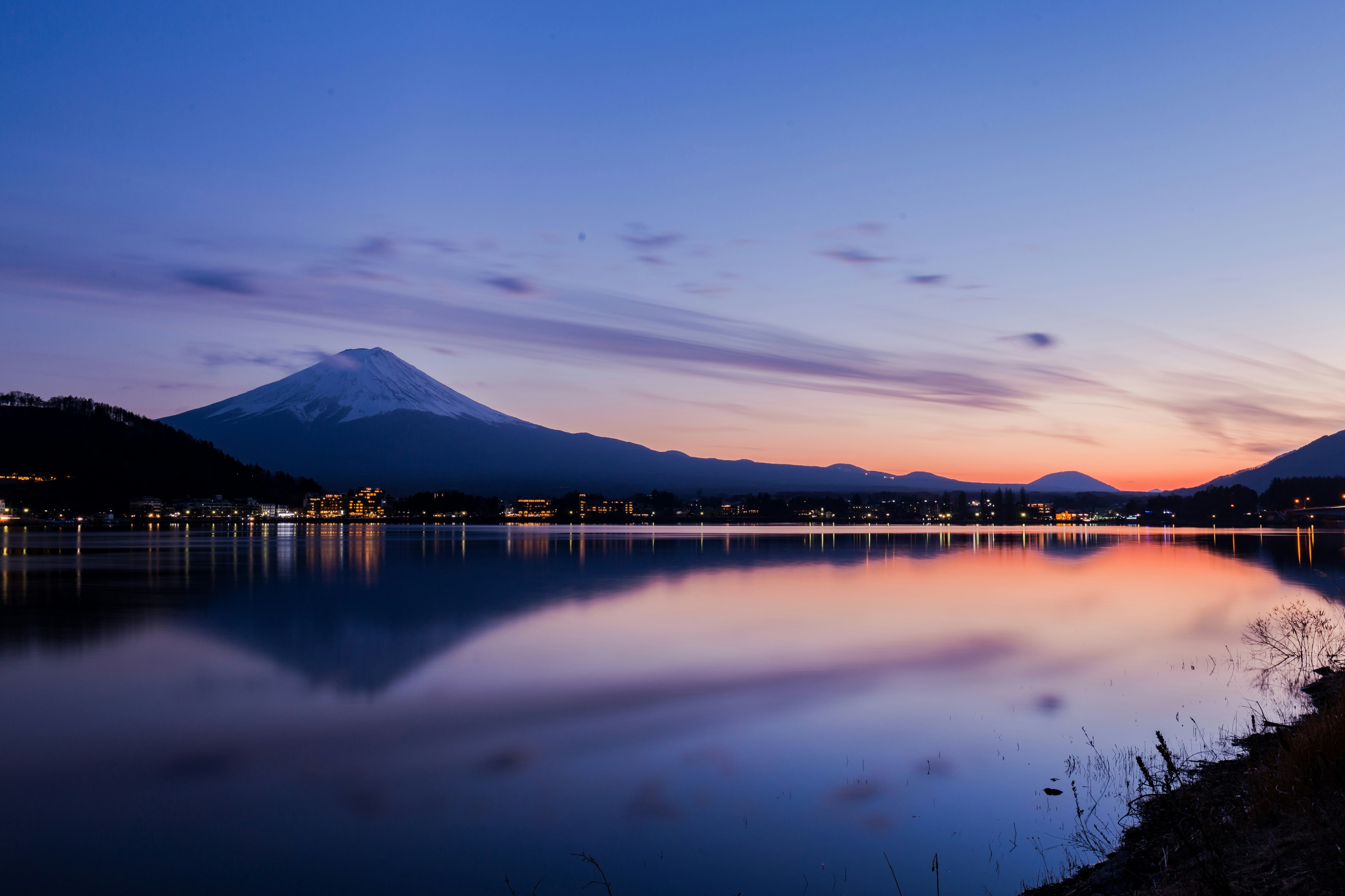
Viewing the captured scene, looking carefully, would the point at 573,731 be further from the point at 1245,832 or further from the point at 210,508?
the point at 210,508

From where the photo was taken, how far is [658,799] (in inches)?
336

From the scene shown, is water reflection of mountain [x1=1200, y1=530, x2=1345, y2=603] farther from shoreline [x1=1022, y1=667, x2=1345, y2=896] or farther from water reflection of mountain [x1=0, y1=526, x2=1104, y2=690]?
shoreline [x1=1022, y1=667, x2=1345, y2=896]

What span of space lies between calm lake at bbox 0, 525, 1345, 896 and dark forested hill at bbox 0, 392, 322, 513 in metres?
141

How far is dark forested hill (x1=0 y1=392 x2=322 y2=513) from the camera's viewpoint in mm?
142500

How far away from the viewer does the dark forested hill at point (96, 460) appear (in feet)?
468

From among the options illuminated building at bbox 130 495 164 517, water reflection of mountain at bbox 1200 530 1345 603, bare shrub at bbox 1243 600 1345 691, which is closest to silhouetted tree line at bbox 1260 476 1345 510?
water reflection of mountain at bbox 1200 530 1345 603

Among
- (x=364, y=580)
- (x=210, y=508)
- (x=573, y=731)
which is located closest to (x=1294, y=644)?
(x=573, y=731)

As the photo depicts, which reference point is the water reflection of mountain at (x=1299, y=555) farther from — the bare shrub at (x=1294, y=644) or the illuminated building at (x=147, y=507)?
the illuminated building at (x=147, y=507)

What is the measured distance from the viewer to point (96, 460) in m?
149

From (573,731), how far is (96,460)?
168635mm

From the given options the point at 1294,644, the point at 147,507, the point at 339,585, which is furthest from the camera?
the point at 147,507

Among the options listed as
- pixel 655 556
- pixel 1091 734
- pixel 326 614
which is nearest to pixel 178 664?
pixel 326 614

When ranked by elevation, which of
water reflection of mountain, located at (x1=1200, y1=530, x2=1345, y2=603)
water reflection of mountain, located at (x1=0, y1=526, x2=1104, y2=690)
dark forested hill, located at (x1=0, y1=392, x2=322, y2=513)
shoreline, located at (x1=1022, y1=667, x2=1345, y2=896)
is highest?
dark forested hill, located at (x1=0, y1=392, x2=322, y2=513)

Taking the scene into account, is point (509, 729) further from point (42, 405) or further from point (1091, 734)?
point (42, 405)
